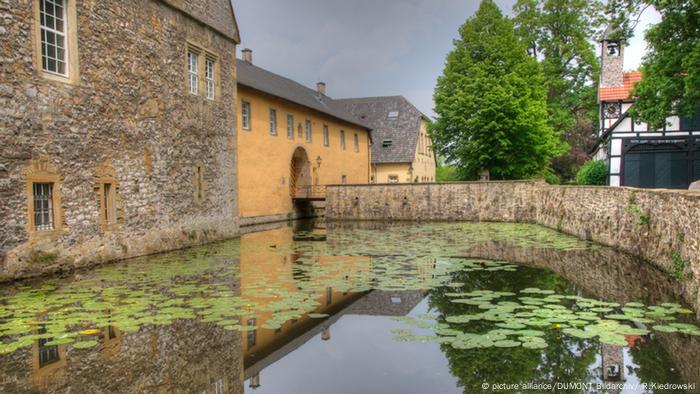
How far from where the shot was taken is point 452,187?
79.2 feet

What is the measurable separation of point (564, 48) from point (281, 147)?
65.8 feet

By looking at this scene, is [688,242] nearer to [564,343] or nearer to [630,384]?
[564,343]

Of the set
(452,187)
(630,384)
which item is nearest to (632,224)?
(630,384)

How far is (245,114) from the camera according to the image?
2256 cm

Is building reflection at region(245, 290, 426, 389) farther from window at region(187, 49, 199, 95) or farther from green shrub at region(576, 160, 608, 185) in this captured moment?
green shrub at region(576, 160, 608, 185)

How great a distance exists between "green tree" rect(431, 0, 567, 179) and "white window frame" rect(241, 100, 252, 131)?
11.6 meters

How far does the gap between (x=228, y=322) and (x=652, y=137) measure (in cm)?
2373

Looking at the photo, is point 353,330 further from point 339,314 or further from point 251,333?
point 251,333

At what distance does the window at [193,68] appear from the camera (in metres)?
14.6

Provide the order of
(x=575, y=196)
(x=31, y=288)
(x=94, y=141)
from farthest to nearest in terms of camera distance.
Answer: (x=575, y=196) < (x=94, y=141) < (x=31, y=288)

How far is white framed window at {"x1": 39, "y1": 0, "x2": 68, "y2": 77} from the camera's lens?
9594mm

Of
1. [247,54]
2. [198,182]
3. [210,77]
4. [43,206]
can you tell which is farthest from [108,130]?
[247,54]

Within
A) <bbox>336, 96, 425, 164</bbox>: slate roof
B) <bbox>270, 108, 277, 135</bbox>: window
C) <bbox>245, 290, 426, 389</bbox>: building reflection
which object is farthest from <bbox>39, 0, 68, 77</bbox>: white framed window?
<bbox>336, 96, 425, 164</bbox>: slate roof

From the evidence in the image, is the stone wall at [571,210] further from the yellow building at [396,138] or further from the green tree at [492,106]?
the yellow building at [396,138]
